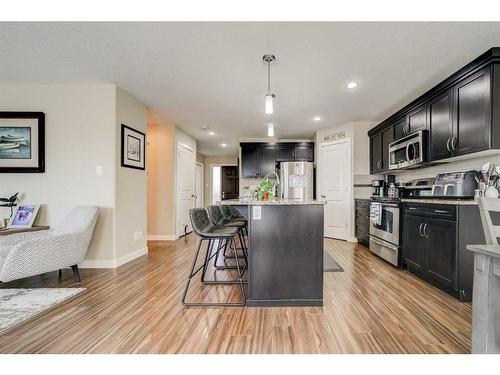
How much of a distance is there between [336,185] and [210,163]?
17.2ft

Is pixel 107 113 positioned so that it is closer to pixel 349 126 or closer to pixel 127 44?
pixel 127 44

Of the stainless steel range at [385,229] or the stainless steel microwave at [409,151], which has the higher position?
the stainless steel microwave at [409,151]

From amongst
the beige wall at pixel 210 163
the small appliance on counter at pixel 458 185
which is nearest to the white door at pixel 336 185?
the small appliance on counter at pixel 458 185

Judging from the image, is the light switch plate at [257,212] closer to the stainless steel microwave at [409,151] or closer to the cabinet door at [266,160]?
the stainless steel microwave at [409,151]

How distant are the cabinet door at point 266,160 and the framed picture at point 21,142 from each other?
4288 millimetres

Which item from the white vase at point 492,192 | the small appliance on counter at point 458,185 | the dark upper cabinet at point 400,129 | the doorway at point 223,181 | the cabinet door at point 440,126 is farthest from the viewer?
the doorway at point 223,181

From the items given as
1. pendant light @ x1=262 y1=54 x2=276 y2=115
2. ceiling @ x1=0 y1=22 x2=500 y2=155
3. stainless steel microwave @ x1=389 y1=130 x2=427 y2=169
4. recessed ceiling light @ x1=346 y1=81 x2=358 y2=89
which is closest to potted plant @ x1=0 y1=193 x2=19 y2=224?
ceiling @ x1=0 y1=22 x2=500 y2=155

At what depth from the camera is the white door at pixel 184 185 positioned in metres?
5.44

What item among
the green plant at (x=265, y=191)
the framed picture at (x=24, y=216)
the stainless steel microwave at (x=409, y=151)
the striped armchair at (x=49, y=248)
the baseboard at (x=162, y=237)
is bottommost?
the baseboard at (x=162, y=237)

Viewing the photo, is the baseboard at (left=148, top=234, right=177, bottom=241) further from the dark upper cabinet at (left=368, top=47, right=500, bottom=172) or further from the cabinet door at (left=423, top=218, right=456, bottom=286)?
the dark upper cabinet at (left=368, top=47, right=500, bottom=172)

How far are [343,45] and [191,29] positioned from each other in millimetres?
1434
